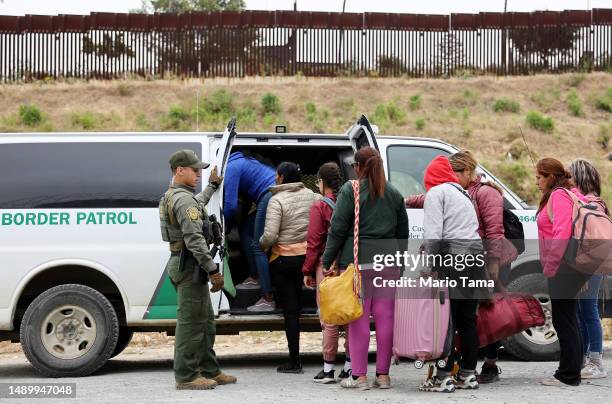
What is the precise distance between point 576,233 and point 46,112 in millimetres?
22552

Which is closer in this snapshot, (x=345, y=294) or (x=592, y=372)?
(x=345, y=294)

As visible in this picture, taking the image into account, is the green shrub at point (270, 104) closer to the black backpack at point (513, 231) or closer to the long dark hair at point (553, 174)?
the black backpack at point (513, 231)

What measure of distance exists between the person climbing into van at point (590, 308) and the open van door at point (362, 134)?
67.5 inches

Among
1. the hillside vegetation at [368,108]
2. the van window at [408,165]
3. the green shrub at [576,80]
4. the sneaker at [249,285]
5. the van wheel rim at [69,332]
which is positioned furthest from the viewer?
the green shrub at [576,80]

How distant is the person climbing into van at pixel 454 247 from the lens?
795 centimetres

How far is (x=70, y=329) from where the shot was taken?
965cm

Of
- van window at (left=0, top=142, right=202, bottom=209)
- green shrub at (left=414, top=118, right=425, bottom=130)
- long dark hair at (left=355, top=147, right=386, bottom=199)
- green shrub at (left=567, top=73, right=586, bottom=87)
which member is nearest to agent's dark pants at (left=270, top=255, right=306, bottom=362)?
van window at (left=0, top=142, right=202, bottom=209)

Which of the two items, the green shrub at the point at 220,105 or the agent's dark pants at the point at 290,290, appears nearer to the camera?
the agent's dark pants at the point at 290,290

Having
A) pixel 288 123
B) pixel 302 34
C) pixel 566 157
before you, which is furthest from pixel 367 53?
pixel 566 157

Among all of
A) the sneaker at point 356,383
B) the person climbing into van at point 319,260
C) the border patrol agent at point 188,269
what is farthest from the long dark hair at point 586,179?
the border patrol agent at point 188,269

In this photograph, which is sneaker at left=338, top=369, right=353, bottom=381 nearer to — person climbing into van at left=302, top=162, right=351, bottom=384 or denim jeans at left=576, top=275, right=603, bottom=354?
person climbing into van at left=302, top=162, right=351, bottom=384

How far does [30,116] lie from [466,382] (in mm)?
21417

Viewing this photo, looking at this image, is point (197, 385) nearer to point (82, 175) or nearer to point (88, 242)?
point (88, 242)

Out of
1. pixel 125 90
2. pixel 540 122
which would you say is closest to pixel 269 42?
pixel 125 90
